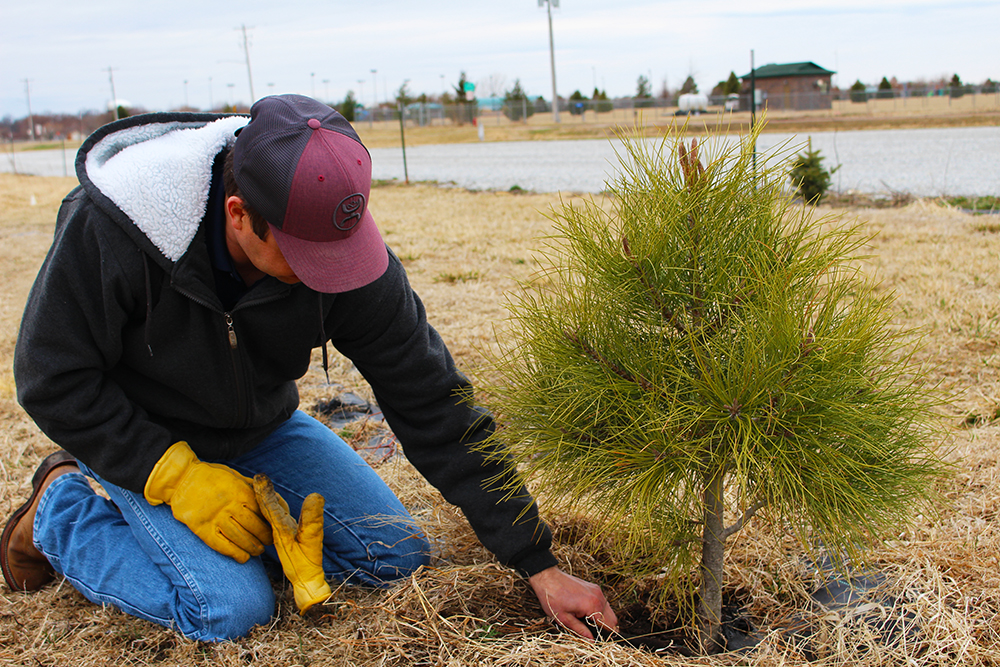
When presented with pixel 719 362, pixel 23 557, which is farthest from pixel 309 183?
pixel 23 557

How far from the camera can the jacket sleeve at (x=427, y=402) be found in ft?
6.39

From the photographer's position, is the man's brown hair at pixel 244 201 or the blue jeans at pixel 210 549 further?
the blue jeans at pixel 210 549

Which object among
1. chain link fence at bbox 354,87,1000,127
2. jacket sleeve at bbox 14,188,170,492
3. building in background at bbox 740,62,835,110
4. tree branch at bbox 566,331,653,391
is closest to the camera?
tree branch at bbox 566,331,653,391

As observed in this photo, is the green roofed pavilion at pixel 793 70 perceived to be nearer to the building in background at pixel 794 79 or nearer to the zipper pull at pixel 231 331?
the building in background at pixel 794 79

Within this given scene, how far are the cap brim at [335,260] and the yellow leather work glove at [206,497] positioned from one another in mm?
654

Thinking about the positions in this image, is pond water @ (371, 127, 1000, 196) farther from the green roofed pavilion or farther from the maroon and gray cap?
the green roofed pavilion

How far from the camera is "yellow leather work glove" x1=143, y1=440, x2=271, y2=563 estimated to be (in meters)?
1.94

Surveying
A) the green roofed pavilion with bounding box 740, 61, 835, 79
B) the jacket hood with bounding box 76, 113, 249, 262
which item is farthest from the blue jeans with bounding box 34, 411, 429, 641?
the green roofed pavilion with bounding box 740, 61, 835, 79

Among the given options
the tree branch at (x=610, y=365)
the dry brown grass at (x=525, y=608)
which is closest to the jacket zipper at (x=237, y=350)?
the dry brown grass at (x=525, y=608)

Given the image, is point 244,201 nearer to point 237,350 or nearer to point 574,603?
point 237,350

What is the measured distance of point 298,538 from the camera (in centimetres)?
199

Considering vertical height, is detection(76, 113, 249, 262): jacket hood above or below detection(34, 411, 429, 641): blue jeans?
above

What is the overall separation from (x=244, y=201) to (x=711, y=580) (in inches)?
54.5

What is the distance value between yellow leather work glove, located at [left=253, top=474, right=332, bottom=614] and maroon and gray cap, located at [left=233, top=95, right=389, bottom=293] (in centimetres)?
63
